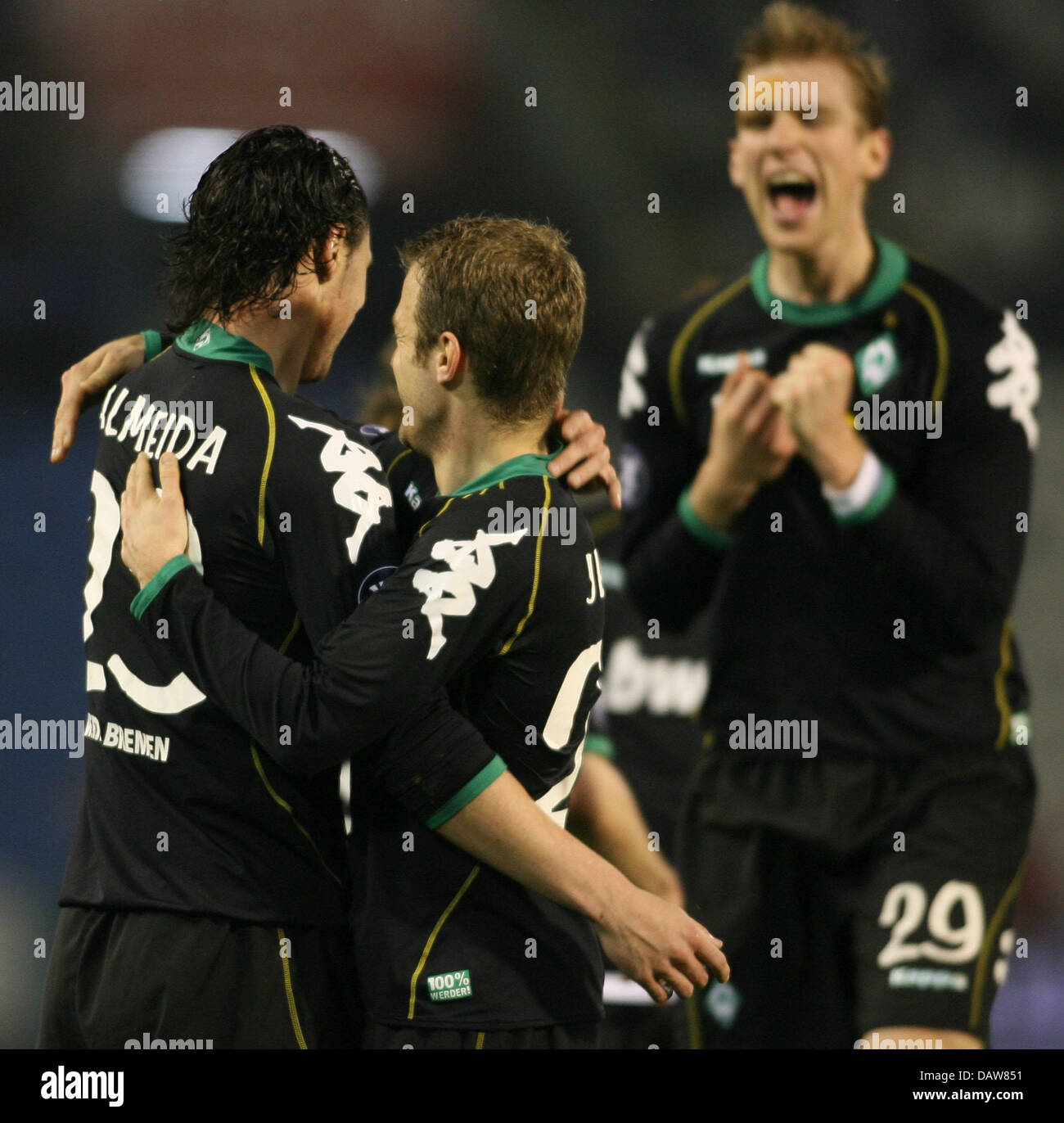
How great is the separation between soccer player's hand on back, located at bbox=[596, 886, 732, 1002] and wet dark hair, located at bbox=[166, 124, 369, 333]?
93 cm

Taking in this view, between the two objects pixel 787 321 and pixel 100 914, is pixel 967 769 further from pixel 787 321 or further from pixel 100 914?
pixel 100 914

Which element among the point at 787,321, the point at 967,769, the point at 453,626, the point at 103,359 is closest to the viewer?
the point at 453,626

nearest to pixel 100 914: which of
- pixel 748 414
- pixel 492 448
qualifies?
pixel 492 448

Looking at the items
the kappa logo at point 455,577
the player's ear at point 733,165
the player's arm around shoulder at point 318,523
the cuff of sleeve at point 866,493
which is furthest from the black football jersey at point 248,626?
the player's ear at point 733,165

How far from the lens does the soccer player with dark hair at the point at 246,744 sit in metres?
1.82

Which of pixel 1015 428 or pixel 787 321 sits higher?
pixel 787 321

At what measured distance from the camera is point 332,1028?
1904 millimetres

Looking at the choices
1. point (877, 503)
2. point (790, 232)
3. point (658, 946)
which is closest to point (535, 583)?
point (658, 946)

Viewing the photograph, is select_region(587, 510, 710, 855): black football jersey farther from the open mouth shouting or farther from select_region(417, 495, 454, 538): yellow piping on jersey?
select_region(417, 495, 454, 538): yellow piping on jersey

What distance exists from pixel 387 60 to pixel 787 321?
129cm

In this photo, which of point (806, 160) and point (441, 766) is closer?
point (441, 766)

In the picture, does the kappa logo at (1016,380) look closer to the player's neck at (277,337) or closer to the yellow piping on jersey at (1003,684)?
the yellow piping on jersey at (1003,684)

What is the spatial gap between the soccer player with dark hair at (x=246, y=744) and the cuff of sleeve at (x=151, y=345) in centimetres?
29

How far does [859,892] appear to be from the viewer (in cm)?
342
